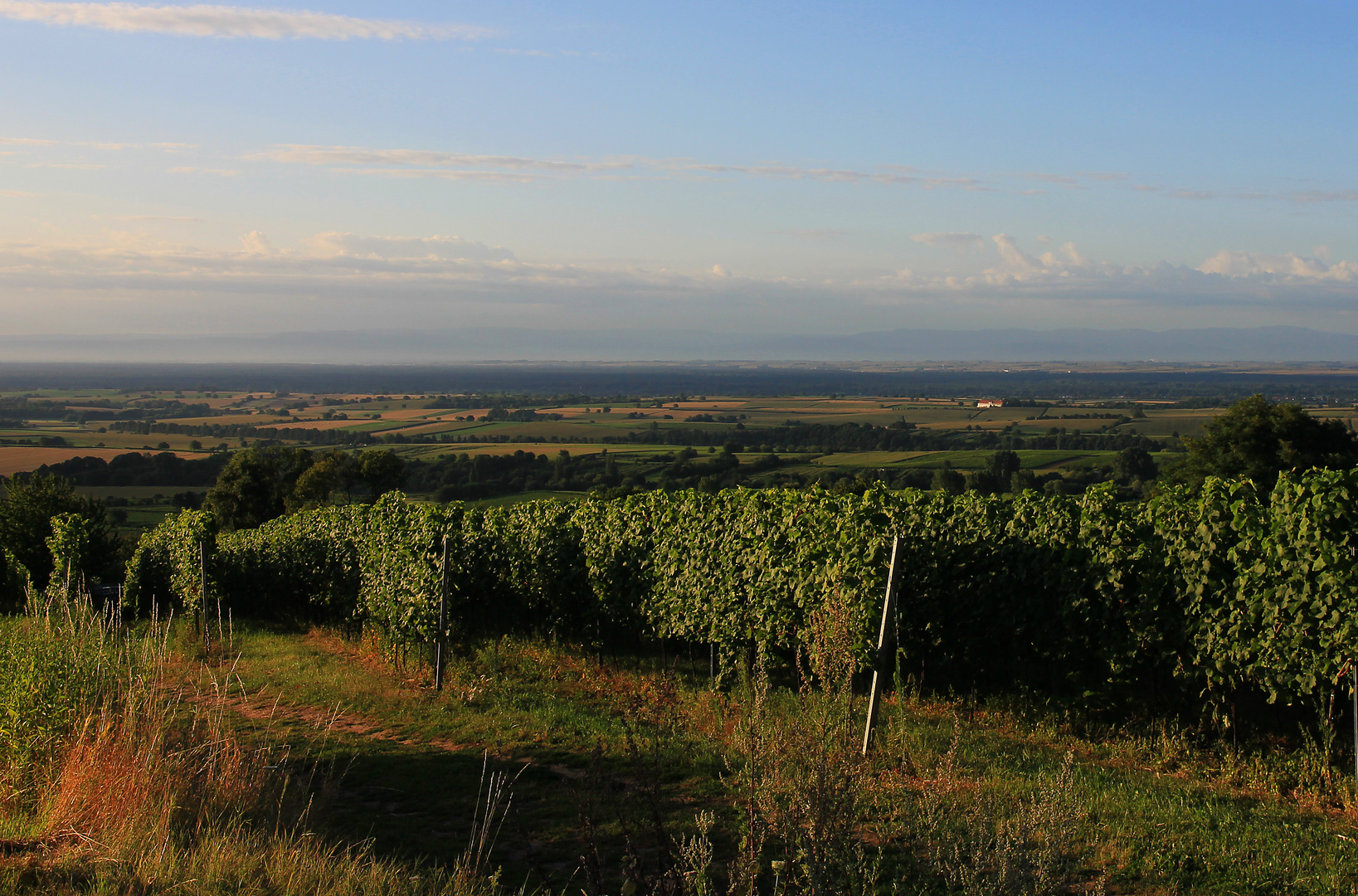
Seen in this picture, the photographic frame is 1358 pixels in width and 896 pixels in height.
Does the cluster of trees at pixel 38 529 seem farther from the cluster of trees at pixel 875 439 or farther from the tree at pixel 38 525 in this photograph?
the cluster of trees at pixel 875 439

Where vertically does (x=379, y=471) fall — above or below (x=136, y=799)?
below

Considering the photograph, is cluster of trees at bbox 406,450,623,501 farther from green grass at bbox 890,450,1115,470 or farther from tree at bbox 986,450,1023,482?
tree at bbox 986,450,1023,482

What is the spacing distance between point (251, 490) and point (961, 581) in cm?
4895

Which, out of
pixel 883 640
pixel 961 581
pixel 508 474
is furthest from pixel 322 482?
pixel 883 640

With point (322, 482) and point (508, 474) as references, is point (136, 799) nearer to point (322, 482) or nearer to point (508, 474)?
point (322, 482)

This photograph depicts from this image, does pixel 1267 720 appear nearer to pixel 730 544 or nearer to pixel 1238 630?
pixel 1238 630

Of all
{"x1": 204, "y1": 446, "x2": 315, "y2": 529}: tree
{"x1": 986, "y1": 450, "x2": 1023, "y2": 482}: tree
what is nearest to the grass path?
{"x1": 986, "y1": 450, "x2": 1023, "y2": 482}: tree

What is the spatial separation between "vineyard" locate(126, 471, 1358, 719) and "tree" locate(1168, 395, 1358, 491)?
22.4 meters

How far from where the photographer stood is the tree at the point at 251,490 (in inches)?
1976

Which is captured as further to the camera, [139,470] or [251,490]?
[139,470]

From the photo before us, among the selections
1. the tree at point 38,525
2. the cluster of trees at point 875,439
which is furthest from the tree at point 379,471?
the tree at point 38,525

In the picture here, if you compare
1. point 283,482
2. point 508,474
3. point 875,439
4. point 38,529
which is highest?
point 875,439

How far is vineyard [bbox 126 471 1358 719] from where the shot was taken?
773 centimetres

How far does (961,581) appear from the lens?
396 inches
